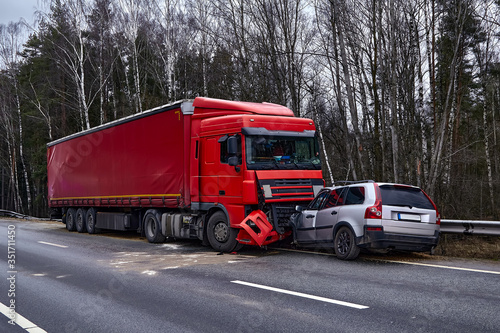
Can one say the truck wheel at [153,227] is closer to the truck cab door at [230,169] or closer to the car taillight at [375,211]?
the truck cab door at [230,169]

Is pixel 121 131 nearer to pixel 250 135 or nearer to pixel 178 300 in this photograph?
pixel 250 135

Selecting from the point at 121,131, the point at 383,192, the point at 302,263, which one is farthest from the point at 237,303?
the point at 121,131

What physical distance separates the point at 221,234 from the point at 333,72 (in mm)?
12346

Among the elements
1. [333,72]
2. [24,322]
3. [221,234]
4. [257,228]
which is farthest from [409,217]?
[333,72]

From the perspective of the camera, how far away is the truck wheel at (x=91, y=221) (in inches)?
752

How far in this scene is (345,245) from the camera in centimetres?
989

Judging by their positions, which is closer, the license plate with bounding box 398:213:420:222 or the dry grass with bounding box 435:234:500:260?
the license plate with bounding box 398:213:420:222

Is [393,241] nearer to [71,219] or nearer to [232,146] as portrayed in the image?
[232,146]

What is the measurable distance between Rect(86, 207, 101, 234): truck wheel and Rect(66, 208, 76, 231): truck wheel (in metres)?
1.57

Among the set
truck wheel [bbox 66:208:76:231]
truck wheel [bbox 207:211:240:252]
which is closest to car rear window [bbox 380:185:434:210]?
truck wheel [bbox 207:211:240:252]

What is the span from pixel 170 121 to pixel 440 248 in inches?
306

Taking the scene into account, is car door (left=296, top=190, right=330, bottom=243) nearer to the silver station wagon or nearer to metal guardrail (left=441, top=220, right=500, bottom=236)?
the silver station wagon

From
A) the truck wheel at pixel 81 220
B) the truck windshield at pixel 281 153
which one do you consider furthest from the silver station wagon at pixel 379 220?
the truck wheel at pixel 81 220

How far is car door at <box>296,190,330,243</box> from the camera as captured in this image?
35.7 feet
